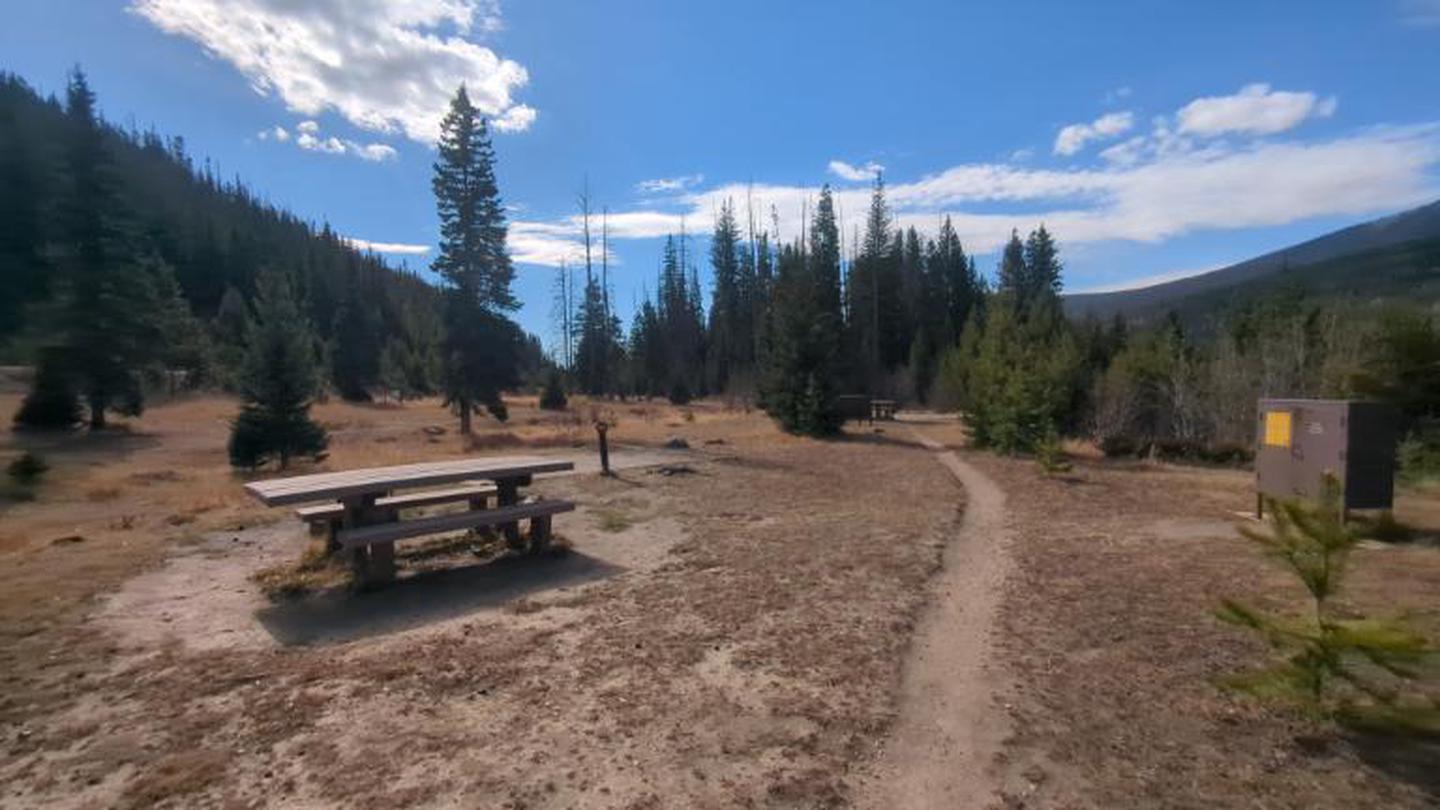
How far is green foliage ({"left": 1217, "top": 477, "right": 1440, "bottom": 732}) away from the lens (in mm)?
3457

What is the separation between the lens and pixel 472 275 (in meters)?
28.0

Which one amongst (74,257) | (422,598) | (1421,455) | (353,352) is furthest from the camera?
(353,352)

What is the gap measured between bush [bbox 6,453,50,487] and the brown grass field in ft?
0.26

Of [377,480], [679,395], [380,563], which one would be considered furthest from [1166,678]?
[679,395]

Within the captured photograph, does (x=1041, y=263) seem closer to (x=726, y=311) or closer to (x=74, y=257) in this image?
(x=726, y=311)

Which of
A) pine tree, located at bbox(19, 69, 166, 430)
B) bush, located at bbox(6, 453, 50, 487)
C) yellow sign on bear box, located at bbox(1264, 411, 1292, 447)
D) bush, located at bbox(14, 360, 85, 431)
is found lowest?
yellow sign on bear box, located at bbox(1264, 411, 1292, 447)

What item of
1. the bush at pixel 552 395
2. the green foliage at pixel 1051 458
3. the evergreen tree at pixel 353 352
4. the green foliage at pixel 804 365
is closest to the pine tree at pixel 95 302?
the green foliage at pixel 1051 458

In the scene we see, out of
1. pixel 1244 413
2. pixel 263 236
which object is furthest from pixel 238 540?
pixel 263 236

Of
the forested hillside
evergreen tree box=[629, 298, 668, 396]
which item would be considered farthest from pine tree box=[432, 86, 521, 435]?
evergreen tree box=[629, 298, 668, 396]

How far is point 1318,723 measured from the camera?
3830 mm

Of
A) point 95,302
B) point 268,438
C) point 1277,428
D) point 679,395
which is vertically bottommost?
point 679,395

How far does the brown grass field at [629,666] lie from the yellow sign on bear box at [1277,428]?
119 centimetres

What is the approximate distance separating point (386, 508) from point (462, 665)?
2779mm

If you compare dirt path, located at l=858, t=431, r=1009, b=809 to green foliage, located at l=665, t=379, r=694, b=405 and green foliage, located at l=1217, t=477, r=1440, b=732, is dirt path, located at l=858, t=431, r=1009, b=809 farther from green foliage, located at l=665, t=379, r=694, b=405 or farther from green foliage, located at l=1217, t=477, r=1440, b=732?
green foliage, located at l=665, t=379, r=694, b=405
